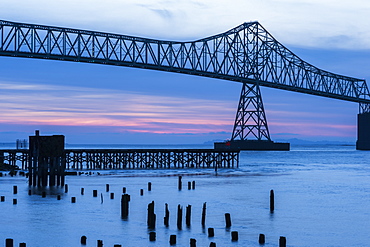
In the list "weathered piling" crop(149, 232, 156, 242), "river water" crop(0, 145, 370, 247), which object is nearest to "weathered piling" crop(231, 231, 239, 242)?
"river water" crop(0, 145, 370, 247)

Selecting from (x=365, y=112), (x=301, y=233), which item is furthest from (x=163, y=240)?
(x=365, y=112)

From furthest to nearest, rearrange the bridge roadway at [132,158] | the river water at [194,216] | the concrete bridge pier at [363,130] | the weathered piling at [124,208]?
the concrete bridge pier at [363,130] < the bridge roadway at [132,158] < the weathered piling at [124,208] < the river water at [194,216]

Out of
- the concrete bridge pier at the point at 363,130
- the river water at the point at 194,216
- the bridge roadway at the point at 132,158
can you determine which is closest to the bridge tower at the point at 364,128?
the concrete bridge pier at the point at 363,130

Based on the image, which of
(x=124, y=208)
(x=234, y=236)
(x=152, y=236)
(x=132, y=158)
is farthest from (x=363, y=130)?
(x=152, y=236)

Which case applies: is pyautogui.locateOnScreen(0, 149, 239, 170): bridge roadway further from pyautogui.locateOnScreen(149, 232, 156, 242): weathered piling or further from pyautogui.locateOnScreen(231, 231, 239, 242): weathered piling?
pyautogui.locateOnScreen(231, 231, 239, 242): weathered piling

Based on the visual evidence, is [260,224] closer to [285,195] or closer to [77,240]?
[77,240]

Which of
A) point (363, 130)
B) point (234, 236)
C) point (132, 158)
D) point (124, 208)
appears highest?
Result: point (363, 130)

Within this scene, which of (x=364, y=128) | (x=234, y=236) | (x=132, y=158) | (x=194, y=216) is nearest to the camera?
(x=234, y=236)

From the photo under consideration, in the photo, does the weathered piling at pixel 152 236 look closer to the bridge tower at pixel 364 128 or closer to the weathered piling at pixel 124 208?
the weathered piling at pixel 124 208

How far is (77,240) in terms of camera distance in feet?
88.4

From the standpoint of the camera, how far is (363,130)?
573 feet

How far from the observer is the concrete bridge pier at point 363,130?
170 meters

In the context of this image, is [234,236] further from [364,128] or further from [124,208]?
[364,128]

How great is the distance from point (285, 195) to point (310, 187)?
9.68 meters
